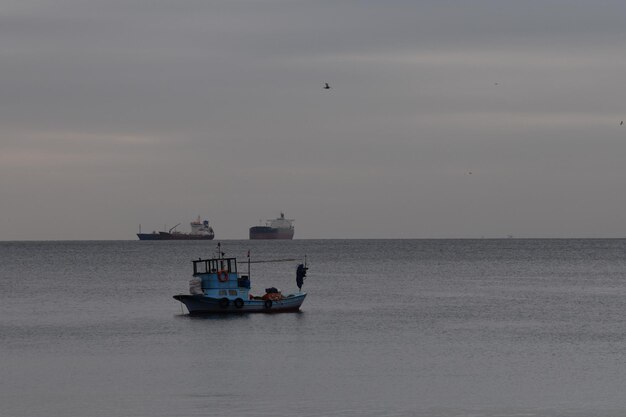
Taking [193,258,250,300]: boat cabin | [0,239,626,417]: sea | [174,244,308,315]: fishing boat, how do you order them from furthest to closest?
[193,258,250,300]: boat cabin, [174,244,308,315]: fishing boat, [0,239,626,417]: sea

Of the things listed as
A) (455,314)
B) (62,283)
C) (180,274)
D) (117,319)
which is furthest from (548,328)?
(180,274)

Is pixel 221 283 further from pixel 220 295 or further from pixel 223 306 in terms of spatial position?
pixel 223 306

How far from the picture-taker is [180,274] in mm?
155625

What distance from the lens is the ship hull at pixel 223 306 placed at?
80438 millimetres

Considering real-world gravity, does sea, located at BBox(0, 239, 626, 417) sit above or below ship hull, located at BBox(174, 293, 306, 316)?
below

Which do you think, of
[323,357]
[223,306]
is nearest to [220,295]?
[223,306]

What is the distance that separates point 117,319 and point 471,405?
4187 cm

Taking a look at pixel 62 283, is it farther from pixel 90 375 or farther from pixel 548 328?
pixel 90 375

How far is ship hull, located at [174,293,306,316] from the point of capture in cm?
8044

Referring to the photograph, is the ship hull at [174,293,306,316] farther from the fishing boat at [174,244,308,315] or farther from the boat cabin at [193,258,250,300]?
the boat cabin at [193,258,250,300]

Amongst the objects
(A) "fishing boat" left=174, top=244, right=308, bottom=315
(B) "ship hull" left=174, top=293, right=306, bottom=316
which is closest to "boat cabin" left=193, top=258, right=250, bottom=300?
(A) "fishing boat" left=174, top=244, right=308, bottom=315

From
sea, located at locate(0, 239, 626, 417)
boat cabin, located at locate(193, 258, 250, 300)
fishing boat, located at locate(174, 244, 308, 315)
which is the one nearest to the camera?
sea, located at locate(0, 239, 626, 417)

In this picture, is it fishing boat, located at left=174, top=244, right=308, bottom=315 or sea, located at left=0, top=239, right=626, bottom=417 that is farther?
fishing boat, located at left=174, top=244, right=308, bottom=315

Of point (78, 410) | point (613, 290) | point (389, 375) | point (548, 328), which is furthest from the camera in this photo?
point (613, 290)
